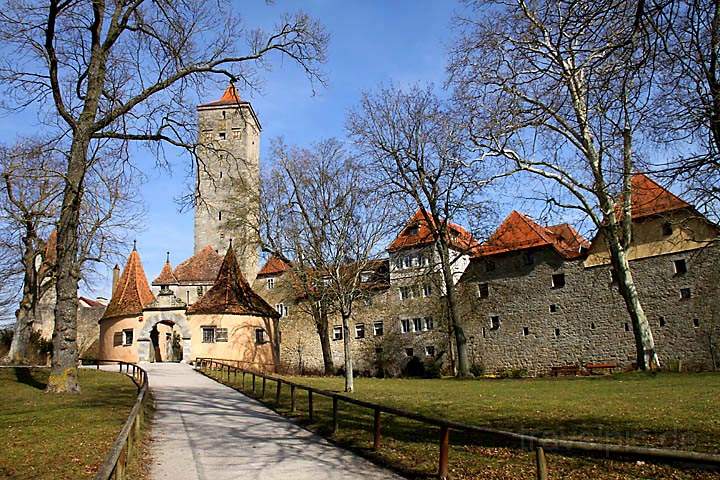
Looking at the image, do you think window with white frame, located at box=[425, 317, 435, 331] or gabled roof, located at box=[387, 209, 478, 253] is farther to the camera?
window with white frame, located at box=[425, 317, 435, 331]

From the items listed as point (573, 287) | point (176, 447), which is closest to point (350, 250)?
point (176, 447)

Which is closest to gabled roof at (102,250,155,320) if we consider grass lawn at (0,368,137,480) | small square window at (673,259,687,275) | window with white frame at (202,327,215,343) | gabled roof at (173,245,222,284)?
window with white frame at (202,327,215,343)

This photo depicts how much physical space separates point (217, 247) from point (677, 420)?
1945 inches

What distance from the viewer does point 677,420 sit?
9719 millimetres

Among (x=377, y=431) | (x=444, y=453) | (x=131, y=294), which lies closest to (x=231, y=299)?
(x=131, y=294)

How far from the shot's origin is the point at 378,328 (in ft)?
139

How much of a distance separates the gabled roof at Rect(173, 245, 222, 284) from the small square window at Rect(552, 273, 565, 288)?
2671 centimetres

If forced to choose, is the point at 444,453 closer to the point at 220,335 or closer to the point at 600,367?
the point at 600,367

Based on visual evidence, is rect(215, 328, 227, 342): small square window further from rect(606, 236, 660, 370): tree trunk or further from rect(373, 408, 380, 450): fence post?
rect(373, 408, 380, 450): fence post

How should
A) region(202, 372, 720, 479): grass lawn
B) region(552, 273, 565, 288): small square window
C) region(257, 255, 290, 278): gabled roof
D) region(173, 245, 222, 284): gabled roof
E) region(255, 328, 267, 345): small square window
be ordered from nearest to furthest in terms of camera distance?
1. region(202, 372, 720, 479): grass lawn
2. region(552, 273, 565, 288): small square window
3. region(255, 328, 267, 345): small square window
4. region(173, 245, 222, 284): gabled roof
5. region(257, 255, 290, 278): gabled roof

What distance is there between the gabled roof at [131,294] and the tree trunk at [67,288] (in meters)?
21.4

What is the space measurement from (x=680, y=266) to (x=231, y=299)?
2409 centimetres

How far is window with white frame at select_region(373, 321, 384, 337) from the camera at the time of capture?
42.2 meters

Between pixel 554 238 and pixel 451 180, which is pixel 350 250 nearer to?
pixel 451 180
